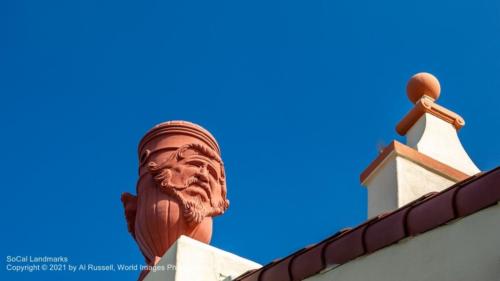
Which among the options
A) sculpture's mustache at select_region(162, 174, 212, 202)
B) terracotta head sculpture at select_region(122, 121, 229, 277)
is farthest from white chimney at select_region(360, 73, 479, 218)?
sculpture's mustache at select_region(162, 174, 212, 202)

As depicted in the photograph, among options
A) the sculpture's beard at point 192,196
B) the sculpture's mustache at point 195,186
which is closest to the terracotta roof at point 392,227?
the sculpture's beard at point 192,196

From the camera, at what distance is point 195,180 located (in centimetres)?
662

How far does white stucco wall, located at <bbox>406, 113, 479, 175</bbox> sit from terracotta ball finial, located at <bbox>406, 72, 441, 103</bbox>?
23 centimetres

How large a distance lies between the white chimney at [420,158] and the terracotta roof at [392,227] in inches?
95.2

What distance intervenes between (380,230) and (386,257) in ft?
0.50

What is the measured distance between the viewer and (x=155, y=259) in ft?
21.0

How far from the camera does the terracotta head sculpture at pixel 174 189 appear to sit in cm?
640

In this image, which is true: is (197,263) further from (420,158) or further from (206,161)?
(420,158)

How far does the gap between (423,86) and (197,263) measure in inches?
129

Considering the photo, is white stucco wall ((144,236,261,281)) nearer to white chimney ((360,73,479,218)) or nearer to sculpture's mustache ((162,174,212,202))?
sculpture's mustache ((162,174,212,202))

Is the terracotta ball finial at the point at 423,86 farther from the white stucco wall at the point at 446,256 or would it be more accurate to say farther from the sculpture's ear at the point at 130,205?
the white stucco wall at the point at 446,256

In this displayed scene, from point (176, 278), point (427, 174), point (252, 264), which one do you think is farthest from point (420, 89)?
point (176, 278)

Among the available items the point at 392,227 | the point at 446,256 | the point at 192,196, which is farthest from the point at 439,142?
the point at 446,256

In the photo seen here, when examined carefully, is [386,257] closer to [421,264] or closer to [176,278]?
[421,264]
